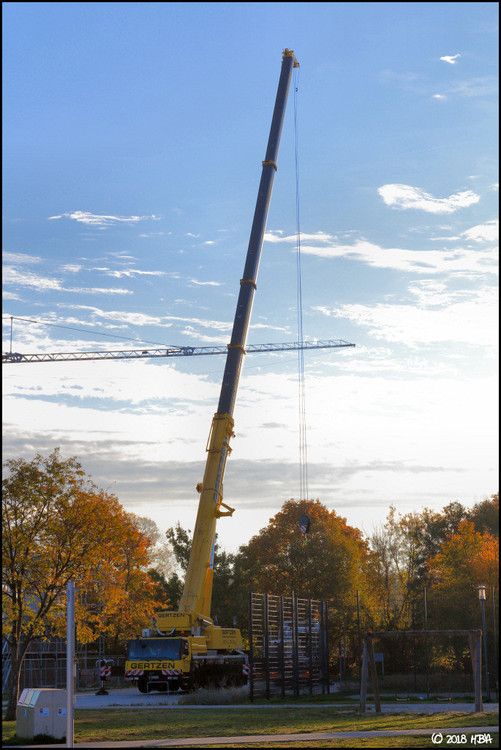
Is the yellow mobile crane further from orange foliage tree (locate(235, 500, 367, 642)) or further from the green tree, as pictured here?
the green tree

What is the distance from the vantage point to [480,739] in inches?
595

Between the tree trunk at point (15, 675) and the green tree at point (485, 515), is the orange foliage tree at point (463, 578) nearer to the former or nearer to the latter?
the green tree at point (485, 515)

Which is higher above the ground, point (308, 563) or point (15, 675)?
point (308, 563)

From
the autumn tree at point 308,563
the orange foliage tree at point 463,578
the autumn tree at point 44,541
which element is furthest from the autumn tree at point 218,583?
the autumn tree at point 44,541

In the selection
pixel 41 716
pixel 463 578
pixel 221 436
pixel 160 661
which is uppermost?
pixel 221 436

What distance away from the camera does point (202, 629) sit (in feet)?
101

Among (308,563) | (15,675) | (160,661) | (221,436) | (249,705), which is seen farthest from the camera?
(308,563)

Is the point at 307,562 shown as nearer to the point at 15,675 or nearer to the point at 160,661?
the point at 160,661

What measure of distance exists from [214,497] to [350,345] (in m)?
68.2

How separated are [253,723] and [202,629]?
407 inches

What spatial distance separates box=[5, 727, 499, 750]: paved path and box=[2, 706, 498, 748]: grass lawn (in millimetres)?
485

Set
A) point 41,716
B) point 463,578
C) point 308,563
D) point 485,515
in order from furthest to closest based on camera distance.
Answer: point 485,515 → point 308,563 → point 463,578 → point 41,716

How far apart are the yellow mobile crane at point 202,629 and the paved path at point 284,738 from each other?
1236 centimetres

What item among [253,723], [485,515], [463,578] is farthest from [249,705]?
[485,515]
